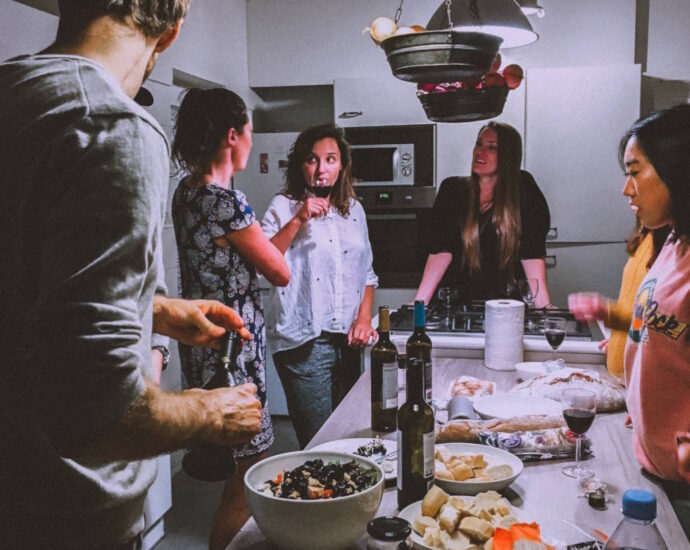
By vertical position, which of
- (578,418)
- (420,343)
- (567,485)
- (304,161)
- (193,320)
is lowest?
(567,485)

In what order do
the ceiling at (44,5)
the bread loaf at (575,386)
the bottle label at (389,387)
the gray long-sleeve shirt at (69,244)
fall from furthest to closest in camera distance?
the ceiling at (44,5) → the bread loaf at (575,386) → the bottle label at (389,387) → the gray long-sleeve shirt at (69,244)

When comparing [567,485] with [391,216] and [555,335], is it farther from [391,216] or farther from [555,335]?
[391,216]

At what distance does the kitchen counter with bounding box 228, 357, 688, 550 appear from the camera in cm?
121

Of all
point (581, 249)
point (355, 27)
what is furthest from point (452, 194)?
point (355, 27)

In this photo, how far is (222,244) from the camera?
2.22m

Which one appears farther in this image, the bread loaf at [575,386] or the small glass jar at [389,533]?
the bread loaf at [575,386]

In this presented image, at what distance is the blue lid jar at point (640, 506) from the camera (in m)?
0.86

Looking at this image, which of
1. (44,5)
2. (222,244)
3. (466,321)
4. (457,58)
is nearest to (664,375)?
(457,58)

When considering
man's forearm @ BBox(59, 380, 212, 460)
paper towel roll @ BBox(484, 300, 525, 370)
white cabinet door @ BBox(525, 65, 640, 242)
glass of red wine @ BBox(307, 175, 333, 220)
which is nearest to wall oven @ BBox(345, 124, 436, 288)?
white cabinet door @ BBox(525, 65, 640, 242)

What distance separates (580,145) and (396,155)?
104cm

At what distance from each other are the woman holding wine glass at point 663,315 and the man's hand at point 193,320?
2.88 feet

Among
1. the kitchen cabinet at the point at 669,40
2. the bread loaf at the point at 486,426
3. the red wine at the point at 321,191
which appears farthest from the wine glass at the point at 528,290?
the kitchen cabinet at the point at 669,40

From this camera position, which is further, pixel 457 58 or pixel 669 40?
pixel 669 40

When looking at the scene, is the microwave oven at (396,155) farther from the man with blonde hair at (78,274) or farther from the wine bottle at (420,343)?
the man with blonde hair at (78,274)
